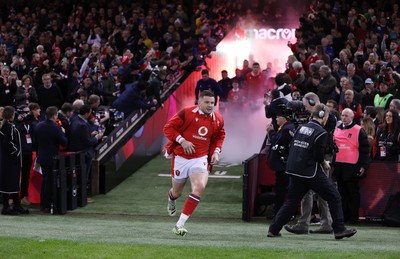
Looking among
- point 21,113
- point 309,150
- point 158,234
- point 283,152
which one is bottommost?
point 158,234

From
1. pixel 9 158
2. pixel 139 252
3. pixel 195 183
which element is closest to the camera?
pixel 139 252

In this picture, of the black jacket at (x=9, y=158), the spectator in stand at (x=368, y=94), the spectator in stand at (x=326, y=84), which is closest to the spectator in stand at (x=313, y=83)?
the spectator in stand at (x=326, y=84)

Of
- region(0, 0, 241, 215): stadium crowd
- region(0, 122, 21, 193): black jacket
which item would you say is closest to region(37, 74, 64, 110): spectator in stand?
region(0, 0, 241, 215): stadium crowd

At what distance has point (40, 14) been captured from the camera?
30.9 m

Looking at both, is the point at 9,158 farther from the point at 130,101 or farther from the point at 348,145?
the point at 348,145

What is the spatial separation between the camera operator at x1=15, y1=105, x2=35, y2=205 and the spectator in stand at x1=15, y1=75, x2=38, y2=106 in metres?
3.61

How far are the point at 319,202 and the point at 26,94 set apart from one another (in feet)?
31.4

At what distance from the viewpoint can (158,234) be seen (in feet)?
39.8

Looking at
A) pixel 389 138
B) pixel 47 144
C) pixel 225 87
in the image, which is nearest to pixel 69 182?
pixel 47 144

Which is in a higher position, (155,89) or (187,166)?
(155,89)

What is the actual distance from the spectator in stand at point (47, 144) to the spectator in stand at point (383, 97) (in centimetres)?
668

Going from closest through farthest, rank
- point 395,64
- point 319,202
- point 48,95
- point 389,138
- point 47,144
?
point 319,202 → point 389,138 → point 47,144 → point 395,64 → point 48,95

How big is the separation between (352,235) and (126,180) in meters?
8.00

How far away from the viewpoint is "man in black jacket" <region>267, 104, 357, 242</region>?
1155 centimetres
